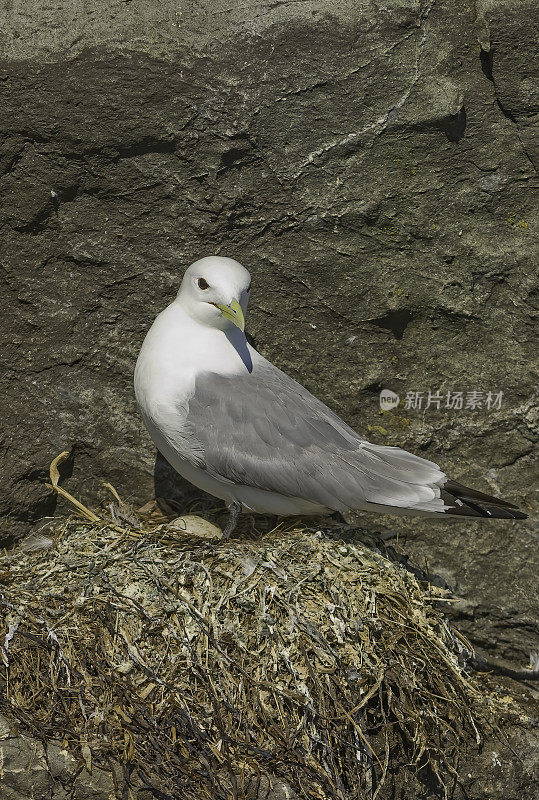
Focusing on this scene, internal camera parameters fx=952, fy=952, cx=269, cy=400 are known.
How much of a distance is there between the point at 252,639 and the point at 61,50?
220 centimetres

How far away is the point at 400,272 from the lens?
3758mm

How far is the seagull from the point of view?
3.40 metres

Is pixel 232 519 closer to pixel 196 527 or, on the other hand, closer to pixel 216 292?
pixel 196 527

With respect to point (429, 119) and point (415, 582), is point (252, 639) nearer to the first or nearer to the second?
point (415, 582)

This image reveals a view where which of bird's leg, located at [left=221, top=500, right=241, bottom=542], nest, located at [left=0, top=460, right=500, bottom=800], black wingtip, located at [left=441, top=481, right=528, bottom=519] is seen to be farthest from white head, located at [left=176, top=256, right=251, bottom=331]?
black wingtip, located at [left=441, top=481, right=528, bottom=519]

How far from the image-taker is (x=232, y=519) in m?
3.61

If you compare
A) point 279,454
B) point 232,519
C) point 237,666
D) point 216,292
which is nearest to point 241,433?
point 279,454

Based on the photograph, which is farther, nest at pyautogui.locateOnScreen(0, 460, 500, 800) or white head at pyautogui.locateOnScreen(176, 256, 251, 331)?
white head at pyautogui.locateOnScreen(176, 256, 251, 331)

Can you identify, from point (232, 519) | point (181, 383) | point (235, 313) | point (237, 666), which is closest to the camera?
point (237, 666)

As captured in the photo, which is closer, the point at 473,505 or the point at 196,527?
the point at 473,505

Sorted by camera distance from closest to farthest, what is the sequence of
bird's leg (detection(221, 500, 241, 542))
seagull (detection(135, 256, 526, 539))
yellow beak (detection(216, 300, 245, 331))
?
yellow beak (detection(216, 300, 245, 331)) → seagull (detection(135, 256, 526, 539)) → bird's leg (detection(221, 500, 241, 542))

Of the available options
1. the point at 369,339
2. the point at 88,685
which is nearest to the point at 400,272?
the point at 369,339

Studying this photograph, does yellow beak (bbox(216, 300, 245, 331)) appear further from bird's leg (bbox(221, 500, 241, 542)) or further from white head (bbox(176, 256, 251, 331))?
bird's leg (bbox(221, 500, 241, 542))

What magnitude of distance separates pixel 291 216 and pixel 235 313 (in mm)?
587
